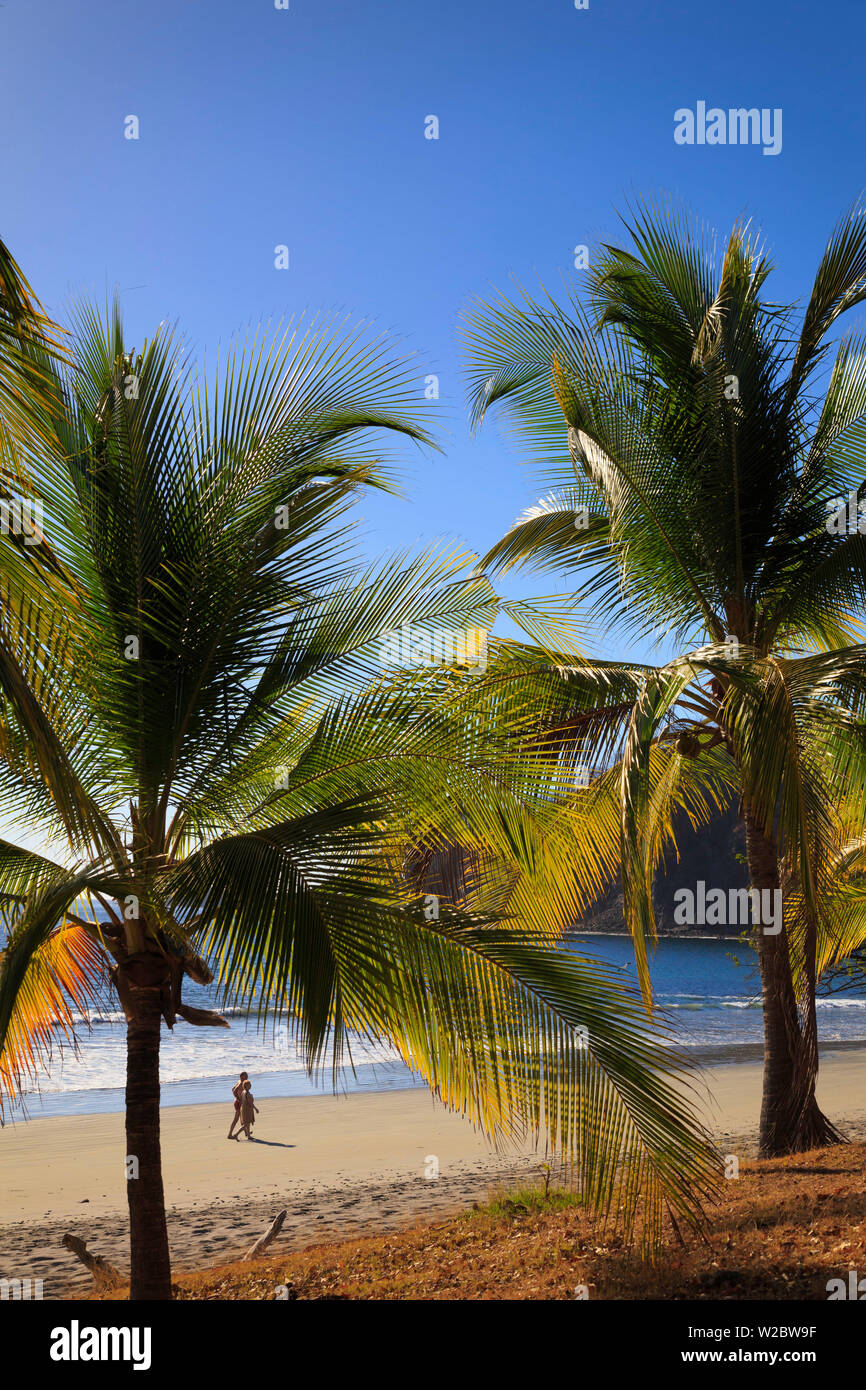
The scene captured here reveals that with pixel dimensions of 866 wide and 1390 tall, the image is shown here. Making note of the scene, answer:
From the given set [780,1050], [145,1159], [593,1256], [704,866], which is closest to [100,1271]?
[145,1159]

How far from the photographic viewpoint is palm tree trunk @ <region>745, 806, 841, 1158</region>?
8875mm

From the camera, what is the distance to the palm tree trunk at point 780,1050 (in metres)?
8.88

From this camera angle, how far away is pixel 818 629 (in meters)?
9.49

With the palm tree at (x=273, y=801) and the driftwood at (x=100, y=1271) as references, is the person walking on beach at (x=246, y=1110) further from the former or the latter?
Result: the palm tree at (x=273, y=801)

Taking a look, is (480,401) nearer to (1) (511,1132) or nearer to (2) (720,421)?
→ (2) (720,421)

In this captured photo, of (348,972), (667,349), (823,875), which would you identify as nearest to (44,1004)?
(348,972)

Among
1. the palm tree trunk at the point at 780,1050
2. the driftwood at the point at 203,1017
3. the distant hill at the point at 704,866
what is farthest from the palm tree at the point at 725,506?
the distant hill at the point at 704,866

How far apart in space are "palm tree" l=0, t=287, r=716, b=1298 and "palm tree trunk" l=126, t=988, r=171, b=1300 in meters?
0.02

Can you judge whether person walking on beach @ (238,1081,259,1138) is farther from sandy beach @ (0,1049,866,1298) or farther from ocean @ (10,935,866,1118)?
ocean @ (10,935,866,1118)

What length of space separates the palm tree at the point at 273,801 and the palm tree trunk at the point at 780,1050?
3344 millimetres

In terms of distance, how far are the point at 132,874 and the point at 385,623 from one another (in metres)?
2.20

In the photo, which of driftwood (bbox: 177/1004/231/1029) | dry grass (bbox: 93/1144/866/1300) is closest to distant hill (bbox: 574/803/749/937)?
dry grass (bbox: 93/1144/866/1300)

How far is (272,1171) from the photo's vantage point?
1616 cm

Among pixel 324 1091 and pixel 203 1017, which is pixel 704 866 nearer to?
pixel 324 1091
